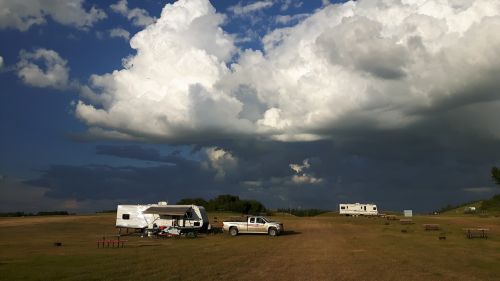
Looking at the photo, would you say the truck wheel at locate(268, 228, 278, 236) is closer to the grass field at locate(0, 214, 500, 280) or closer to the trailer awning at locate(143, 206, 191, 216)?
the trailer awning at locate(143, 206, 191, 216)

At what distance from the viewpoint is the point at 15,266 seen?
20.5 meters

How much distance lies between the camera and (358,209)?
91.0 m

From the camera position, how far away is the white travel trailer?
43594 millimetres

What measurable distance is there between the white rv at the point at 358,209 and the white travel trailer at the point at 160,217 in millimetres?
52334

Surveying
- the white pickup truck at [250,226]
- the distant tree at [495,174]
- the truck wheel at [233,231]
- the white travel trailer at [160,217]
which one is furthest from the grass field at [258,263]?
the distant tree at [495,174]

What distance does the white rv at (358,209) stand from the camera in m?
90.1

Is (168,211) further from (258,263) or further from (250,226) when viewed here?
(258,263)

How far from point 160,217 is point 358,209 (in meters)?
55.5

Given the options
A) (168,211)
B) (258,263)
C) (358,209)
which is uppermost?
(358,209)

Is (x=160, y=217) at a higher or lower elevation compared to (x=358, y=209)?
lower

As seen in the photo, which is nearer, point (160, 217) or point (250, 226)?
point (250, 226)

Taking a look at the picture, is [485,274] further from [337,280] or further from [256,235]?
[256,235]

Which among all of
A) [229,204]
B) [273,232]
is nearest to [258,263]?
[273,232]

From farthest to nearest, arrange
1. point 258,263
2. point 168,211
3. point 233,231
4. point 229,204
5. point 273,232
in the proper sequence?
point 229,204 < point 168,211 < point 233,231 < point 273,232 < point 258,263
